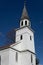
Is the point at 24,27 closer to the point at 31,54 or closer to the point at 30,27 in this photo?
the point at 30,27

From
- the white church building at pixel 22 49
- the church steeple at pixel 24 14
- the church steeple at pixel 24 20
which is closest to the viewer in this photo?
the white church building at pixel 22 49

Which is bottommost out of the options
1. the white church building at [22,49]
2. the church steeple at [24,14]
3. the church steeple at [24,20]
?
the white church building at [22,49]

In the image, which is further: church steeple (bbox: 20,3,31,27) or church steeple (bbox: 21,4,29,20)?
church steeple (bbox: 21,4,29,20)

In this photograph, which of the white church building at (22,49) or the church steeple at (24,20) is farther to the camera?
the church steeple at (24,20)

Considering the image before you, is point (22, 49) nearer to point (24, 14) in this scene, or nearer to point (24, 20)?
point (24, 20)

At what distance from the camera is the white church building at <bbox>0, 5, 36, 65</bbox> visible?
42844mm

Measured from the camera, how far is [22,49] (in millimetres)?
46062

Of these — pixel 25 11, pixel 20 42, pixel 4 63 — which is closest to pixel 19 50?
pixel 20 42

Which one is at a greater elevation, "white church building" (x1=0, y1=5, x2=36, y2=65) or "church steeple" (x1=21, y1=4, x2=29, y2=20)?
"church steeple" (x1=21, y1=4, x2=29, y2=20)

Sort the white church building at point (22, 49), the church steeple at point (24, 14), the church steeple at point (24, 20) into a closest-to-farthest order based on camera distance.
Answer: the white church building at point (22, 49) → the church steeple at point (24, 20) → the church steeple at point (24, 14)

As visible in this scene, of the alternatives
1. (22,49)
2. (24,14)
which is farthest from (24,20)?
(22,49)

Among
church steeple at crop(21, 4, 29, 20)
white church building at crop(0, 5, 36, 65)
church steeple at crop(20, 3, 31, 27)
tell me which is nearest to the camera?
white church building at crop(0, 5, 36, 65)

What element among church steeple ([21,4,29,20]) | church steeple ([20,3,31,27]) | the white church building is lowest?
the white church building

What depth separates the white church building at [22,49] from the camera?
42.8 meters
